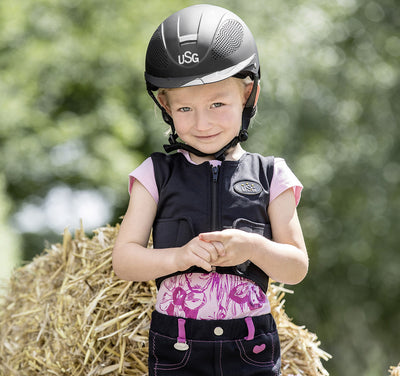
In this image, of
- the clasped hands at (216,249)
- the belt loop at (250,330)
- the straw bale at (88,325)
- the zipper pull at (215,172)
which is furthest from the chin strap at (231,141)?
the straw bale at (88,325)

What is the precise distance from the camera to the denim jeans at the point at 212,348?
2.98 m

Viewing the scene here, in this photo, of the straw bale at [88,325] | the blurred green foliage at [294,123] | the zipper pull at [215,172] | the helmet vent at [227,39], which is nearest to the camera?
the zipper pull at [215,172]

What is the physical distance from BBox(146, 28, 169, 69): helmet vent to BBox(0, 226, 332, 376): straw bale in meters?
1.70

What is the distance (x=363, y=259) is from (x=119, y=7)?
30.7ft

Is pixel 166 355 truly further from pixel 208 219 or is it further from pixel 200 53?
pixel 200 53

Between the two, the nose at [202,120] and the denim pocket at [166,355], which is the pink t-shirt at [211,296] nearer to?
the denim pocket at [166,355]

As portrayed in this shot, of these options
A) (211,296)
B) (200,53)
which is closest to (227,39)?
(200,53)

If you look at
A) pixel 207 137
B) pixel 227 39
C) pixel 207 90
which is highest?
pixel 227 39

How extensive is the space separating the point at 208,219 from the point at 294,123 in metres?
14.4

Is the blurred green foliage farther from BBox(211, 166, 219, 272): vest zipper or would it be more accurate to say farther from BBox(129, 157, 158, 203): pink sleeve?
BBox(211, 166, 219, 272): vest zipper

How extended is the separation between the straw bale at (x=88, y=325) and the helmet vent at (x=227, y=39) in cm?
181

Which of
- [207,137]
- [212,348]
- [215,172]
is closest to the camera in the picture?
[212,348]

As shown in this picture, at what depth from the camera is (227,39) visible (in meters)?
3.30

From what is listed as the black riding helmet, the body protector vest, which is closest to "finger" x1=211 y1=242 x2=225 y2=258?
the body protector vest
